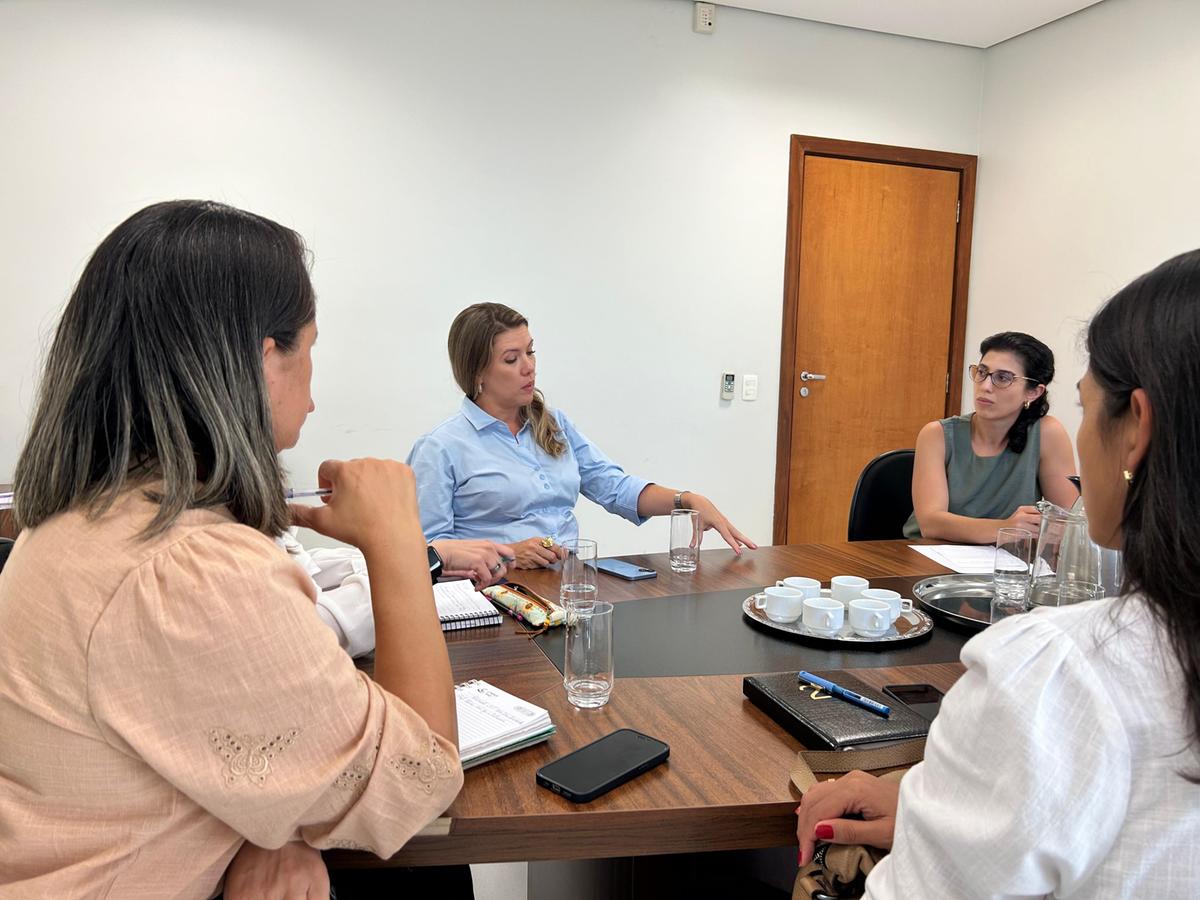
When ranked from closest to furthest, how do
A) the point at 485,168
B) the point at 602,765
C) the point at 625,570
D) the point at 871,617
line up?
the point at 602,765 < the point at 871,617 < the point at 625,570 < the point at 485,168

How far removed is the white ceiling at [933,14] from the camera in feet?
11.7

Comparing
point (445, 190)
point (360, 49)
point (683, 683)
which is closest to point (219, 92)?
point (360, 49)

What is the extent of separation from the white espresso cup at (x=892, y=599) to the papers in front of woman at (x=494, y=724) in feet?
2.20

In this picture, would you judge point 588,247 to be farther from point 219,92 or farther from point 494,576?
point 494,576

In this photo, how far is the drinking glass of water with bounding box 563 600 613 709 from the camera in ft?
3.76

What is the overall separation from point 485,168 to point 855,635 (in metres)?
2.68

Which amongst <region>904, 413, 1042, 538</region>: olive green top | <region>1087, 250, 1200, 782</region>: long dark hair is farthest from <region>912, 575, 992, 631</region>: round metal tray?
<region>1087, 250, 1200, 782</region>: long dark hair

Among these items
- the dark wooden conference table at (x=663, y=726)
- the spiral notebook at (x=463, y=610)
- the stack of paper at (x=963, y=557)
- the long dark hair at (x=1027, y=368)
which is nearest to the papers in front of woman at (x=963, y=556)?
the stack of paper at (x=963, y=557)

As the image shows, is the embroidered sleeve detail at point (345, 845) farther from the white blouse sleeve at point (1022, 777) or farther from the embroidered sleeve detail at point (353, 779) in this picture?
the white blouse sleeve at point (1022, 777)

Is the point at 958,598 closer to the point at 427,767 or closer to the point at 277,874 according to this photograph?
the point at 427,767

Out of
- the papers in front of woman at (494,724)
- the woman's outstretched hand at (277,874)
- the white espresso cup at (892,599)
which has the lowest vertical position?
the woman's outstretched hand at (277,874)

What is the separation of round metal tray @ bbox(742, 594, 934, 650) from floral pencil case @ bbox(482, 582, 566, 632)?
0.35 metres

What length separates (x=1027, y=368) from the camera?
93.0 inches

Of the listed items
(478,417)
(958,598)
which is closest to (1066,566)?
(958,598)
